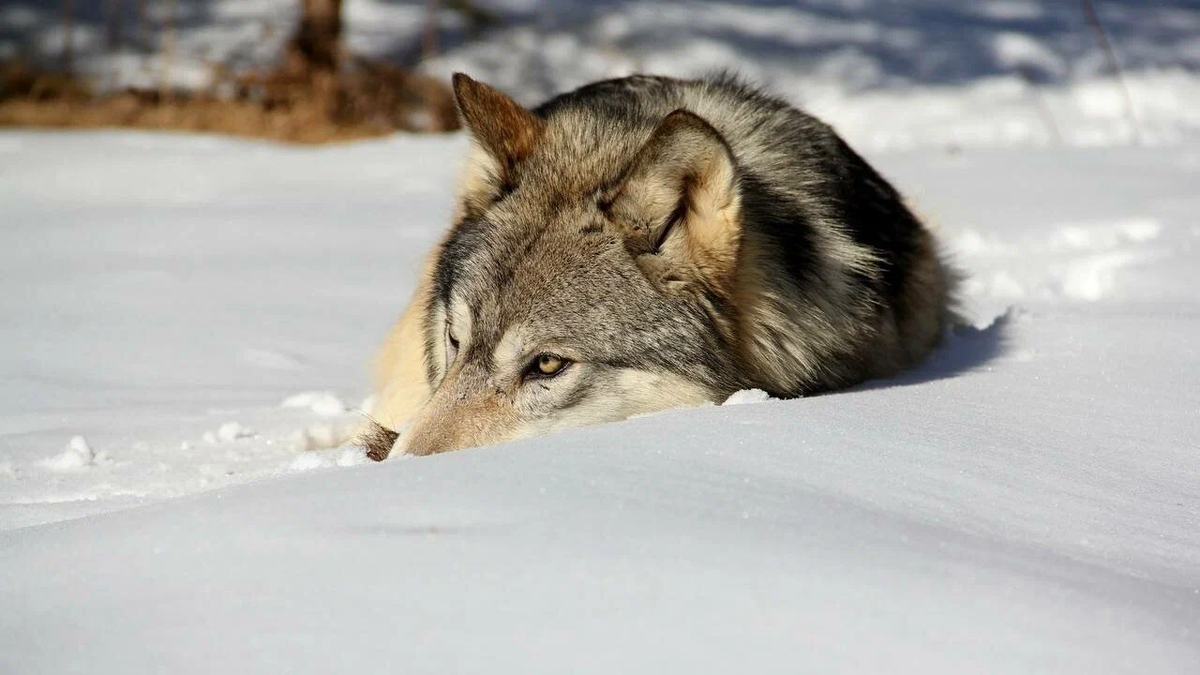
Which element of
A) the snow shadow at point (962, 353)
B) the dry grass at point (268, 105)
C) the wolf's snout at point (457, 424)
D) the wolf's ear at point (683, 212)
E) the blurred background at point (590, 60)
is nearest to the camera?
the wolf's snout at point (457, 424)

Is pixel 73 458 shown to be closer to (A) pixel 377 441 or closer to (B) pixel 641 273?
(A) pixel 377 441

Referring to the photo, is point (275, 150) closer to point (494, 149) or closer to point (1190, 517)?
point (494, 149)

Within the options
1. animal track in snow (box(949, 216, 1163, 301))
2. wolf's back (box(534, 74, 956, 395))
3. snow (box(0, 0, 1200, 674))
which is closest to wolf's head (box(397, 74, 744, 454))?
wolf's back (box(534, 74, 956, 395))

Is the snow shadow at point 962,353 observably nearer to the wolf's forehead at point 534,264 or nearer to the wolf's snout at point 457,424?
the wolf's forehead at point 534,264

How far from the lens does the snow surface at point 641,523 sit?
1631 mm

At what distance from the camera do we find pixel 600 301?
10.1ft

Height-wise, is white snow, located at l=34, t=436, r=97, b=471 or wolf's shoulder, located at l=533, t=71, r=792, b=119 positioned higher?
wolf's shoulder, located at l=533, t=71, r=792, b=119

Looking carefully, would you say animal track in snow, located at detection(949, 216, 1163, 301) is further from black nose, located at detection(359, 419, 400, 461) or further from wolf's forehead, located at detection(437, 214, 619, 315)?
black nose, located at detection(359, 419, 400, 461)

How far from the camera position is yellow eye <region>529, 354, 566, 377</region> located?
308 centimetres

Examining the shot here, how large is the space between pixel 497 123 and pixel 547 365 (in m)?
0.78

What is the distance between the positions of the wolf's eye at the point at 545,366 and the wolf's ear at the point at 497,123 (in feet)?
2.07

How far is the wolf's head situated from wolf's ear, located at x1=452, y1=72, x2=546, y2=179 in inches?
2.4

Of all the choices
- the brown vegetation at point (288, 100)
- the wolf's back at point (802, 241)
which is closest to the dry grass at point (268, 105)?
the brown vegetation at point (288, 100)

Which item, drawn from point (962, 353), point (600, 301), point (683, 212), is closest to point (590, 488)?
point (600, 301)
